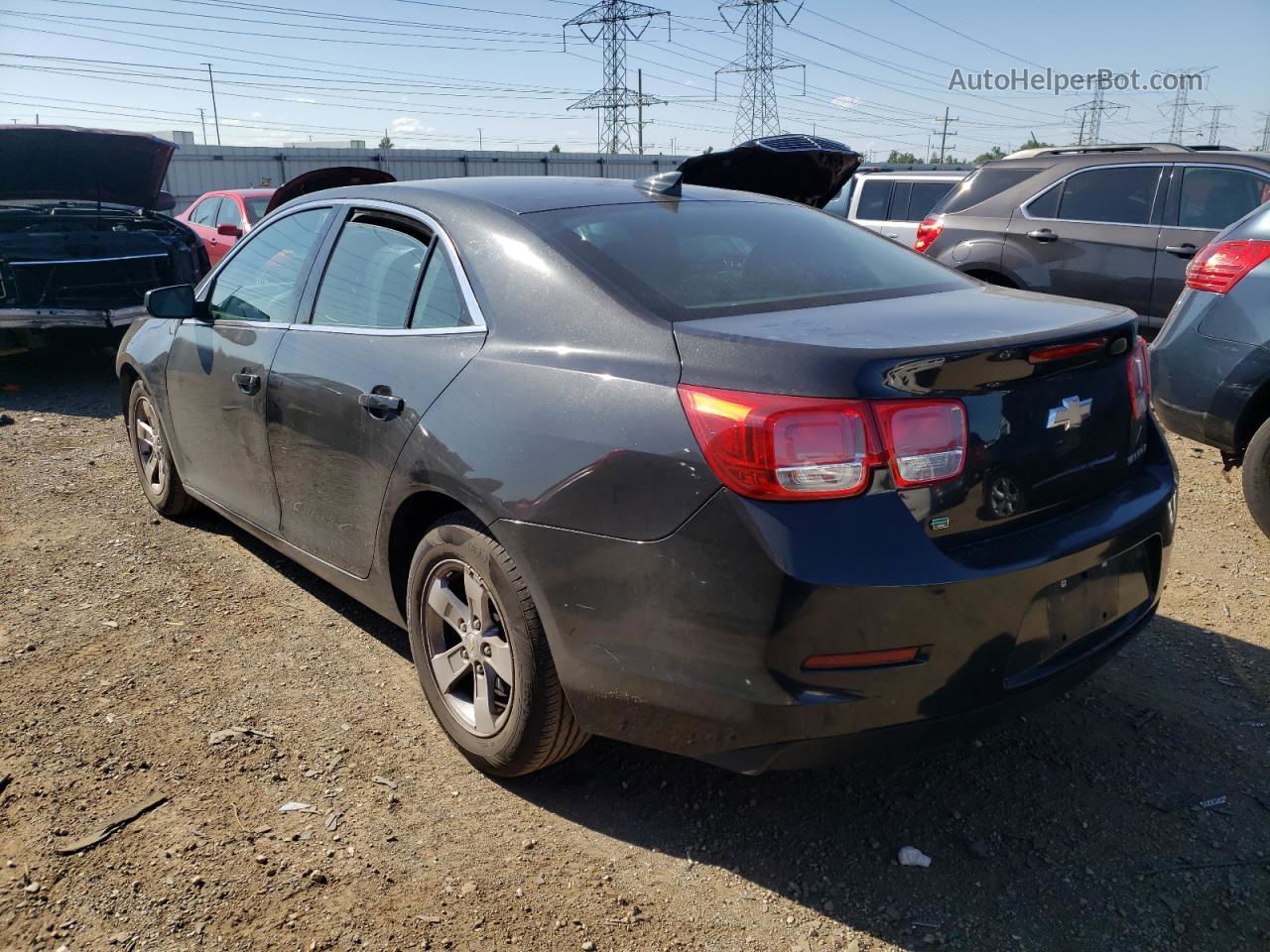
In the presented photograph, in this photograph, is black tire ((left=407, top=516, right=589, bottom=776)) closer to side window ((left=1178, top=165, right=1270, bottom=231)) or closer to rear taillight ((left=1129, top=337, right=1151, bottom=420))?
rear taillight ((left=1129, top=337, right=1151, bottom=420))

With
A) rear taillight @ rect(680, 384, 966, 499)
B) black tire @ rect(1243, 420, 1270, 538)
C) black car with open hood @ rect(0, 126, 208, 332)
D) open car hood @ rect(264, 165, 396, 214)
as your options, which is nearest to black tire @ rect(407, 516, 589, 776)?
rear taillight @ rect(680, 384, 966, 499)

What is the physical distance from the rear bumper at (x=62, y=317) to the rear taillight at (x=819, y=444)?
703 centimetres

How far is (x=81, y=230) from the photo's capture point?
8273 mm

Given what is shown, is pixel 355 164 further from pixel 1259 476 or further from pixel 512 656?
pixel 512 656

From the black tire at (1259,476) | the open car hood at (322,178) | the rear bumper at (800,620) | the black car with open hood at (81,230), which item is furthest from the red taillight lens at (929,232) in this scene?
the black car with open hood at (81,230)

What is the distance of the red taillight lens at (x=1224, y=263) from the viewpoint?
4309 mm

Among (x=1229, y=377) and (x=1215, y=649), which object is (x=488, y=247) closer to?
(x=1215, y=649)

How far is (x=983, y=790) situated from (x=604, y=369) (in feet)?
5.13

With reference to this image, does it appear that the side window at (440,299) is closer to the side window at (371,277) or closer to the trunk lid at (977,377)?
the side window at (371,277)

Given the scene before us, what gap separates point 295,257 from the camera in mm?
3664

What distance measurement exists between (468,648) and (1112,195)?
258 inches

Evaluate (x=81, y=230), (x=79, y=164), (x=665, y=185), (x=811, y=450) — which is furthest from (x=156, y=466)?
(x=79, y=164)

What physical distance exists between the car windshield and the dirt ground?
8.38m

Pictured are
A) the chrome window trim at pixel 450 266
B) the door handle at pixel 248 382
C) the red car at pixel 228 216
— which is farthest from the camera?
the red car at pixel 228 216
